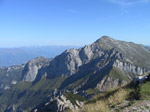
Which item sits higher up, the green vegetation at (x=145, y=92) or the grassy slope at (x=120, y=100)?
the green vegetation at (x=145, y=92)

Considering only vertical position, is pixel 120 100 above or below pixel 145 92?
below

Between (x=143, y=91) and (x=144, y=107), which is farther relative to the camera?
(x=143, y=91)

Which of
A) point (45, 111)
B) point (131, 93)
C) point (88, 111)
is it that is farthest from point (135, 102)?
point (45, 111)

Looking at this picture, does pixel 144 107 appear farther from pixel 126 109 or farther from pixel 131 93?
pixel 131 93

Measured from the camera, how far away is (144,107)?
14.0 meters

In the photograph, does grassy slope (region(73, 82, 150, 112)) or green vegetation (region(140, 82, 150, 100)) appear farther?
green vegetation (region(140, 82, 150, 100))

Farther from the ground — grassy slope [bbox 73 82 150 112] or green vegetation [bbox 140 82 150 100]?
green vegetation [bbox 140 82 150 100]

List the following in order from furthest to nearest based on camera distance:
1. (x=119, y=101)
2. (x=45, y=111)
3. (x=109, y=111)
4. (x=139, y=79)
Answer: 1. (x=45, y=111)
2. (x=139, y=79)
3. (x=119, y=101)
4. (x=109, y=111)

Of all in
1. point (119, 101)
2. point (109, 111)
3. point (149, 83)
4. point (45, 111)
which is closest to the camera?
point (109, 111)

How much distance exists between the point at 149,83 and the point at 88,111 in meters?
8.60

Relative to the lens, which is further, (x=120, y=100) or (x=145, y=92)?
(x=145, y=92)

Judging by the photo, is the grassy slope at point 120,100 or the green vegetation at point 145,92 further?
the green vegetation at point 145,92

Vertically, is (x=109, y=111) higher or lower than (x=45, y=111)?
higher

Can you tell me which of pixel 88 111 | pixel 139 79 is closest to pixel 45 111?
pixel 139 79
